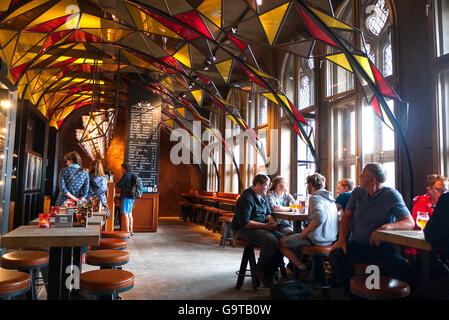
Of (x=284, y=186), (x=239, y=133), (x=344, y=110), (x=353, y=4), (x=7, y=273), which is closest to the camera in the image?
(x=7, y=273)

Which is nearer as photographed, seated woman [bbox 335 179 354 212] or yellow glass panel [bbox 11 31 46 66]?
seated woman [bbox 335 179 354 212]

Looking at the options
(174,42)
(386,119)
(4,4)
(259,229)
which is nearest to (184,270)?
(259,229)

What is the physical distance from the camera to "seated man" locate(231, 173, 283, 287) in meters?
3.66

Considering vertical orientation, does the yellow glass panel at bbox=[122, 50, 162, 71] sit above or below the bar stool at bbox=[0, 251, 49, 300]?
above

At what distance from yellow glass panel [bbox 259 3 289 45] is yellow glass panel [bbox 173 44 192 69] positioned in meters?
2.25

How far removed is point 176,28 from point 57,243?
15.3 feet

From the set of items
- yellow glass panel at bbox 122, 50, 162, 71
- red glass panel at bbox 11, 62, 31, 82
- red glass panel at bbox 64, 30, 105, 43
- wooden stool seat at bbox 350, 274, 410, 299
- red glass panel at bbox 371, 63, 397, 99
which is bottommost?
wooden stool seat at bbox 350, 274, 410, 299

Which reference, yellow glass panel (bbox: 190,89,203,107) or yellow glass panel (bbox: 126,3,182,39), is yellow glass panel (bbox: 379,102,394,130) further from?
yellow glass panel (bbox: 190,89,203,107)

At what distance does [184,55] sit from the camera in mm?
6883

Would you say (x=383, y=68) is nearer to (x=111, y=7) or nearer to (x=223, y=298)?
(x=223, y=298)

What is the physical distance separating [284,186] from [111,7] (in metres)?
3.89

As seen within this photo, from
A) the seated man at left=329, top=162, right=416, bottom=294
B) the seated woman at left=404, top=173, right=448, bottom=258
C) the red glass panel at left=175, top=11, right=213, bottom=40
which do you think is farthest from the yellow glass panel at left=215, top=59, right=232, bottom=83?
the seated man at left=329, top=162, right=416, bottom=294

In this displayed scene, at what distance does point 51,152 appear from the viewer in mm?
12516

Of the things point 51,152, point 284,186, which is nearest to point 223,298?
point 284,186
